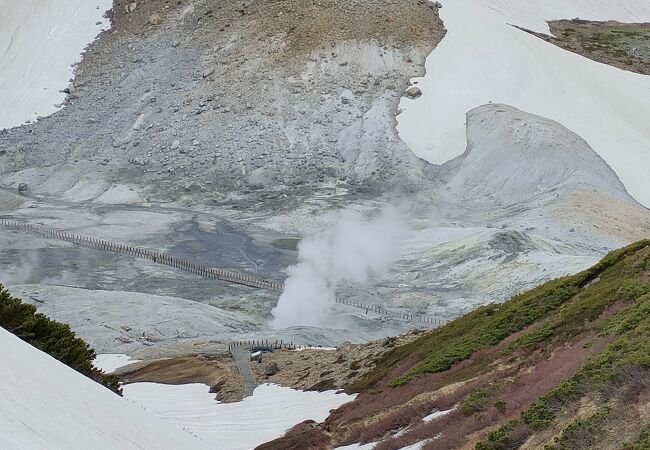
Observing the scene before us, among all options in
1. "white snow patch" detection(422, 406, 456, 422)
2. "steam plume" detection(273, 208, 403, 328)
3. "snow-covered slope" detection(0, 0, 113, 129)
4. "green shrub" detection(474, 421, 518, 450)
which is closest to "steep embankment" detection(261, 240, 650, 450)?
"green shrub" detection(474, 421, 518, 450)

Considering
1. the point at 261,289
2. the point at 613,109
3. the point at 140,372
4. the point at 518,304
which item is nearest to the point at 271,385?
the point at 140,372

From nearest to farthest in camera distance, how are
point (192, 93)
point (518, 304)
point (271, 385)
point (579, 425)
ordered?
point (579, 425) < point (518, 304) < point (271, 385) < point (192, 93)

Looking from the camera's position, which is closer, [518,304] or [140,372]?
[518,304]

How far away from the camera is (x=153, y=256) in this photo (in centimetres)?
5756

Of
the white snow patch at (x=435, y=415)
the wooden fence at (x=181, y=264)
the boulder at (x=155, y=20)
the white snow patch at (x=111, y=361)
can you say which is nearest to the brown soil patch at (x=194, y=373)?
the white snow patch at (x=111, y=361)

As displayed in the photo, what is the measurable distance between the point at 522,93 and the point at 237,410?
51824mm

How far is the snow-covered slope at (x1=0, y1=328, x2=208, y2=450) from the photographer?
9.32 m

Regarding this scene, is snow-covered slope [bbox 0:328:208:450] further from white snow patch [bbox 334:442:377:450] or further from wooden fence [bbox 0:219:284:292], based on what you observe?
wooden fence [bbox 0:219:284:292]

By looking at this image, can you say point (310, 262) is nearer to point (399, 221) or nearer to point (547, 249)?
point (399, 221)

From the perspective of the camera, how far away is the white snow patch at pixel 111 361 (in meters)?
40.4

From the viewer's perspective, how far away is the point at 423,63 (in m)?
79.9

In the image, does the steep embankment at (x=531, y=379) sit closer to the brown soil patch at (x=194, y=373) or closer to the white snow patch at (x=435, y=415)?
the white snow patch at (x=435, y=415)

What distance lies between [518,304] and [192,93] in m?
59.3

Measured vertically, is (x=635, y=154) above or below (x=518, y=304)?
above
